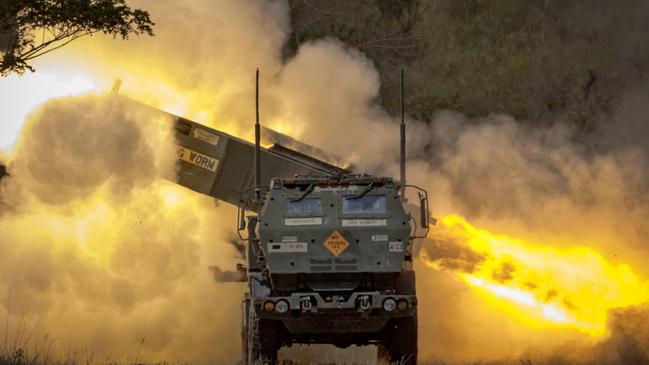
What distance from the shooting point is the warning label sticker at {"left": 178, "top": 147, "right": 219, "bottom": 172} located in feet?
82.9

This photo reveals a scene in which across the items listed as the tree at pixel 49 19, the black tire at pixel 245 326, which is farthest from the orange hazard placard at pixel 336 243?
the tree at pixel 49 19

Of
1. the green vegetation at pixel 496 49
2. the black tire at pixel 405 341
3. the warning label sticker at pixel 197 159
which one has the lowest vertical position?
the black tire at pixel 405 341

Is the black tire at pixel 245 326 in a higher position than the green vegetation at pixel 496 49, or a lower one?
lower

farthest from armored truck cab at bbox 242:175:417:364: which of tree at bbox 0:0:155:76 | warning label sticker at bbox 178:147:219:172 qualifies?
warning label sticker at bbox 178:147:219:172

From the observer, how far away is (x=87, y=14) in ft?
70.5

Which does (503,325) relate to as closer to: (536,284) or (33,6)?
(536,284)

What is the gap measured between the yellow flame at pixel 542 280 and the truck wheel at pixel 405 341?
4325 millimetres

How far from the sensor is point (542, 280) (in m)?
23.7

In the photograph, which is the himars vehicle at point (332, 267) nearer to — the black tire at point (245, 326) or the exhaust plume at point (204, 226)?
the black tire at point (245, 326)

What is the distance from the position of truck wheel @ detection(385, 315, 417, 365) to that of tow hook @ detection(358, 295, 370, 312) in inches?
39.4

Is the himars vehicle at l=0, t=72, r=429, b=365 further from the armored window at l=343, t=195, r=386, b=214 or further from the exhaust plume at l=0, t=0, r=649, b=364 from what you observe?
the exhaust plume at l=0, t=0, r=649, b=364

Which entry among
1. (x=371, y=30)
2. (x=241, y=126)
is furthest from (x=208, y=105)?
(x=371, y=30)

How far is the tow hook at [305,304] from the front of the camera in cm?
1886

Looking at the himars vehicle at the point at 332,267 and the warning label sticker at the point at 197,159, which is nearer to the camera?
the himars vehicle at the point at 332,267
